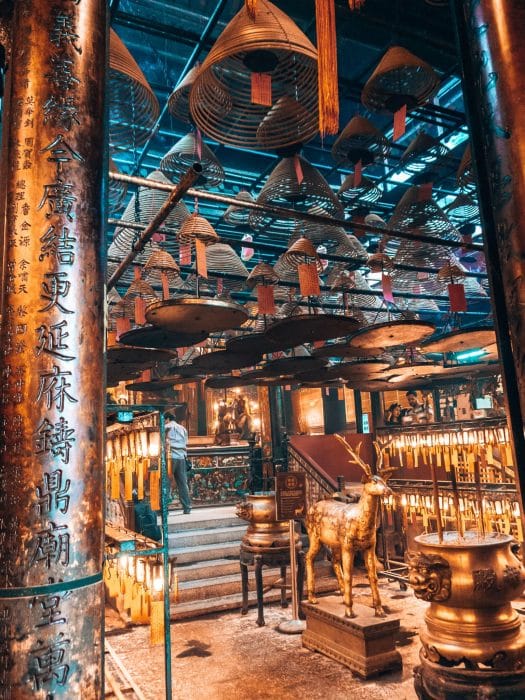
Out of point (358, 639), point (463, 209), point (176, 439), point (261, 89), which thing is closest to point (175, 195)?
point (261, 89)

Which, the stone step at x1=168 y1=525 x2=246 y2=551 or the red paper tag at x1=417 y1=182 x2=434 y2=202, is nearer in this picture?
the red paper tag at x1=417 y1=182 x2=434 y2=202

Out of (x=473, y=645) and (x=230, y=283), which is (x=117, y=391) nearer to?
(x=230, y=283)

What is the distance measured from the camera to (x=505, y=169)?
1.28 m

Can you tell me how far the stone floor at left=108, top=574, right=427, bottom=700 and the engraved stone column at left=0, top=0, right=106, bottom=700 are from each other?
3.94m

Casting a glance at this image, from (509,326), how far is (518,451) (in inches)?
12.0

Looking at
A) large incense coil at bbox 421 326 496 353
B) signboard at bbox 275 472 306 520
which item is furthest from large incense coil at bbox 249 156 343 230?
signboard at bbox 275 472 306 520

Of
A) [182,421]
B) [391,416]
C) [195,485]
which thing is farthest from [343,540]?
[182,421]

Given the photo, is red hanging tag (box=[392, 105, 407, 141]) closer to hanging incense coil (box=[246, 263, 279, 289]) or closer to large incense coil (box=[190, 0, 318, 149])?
large incense coil (box=[190, 0, 318, 149])

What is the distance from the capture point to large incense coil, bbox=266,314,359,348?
177 inches

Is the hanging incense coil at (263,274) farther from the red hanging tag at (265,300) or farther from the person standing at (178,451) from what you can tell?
the person standing at (178,451)

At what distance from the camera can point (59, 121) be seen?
1664mm

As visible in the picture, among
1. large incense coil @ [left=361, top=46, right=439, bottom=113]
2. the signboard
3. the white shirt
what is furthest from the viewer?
the white shirt

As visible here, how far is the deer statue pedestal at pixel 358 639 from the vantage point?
16.1ft

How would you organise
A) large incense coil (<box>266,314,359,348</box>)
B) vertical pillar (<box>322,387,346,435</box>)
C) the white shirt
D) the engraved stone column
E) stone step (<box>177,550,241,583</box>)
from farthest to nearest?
vertical pillar (<box>322,387,346,435</box>) → the white shirt → stone step (<box>177,550,241,583</box>) → large incense coil (<box>266,314,359,348</box>) → the engraved stone column
